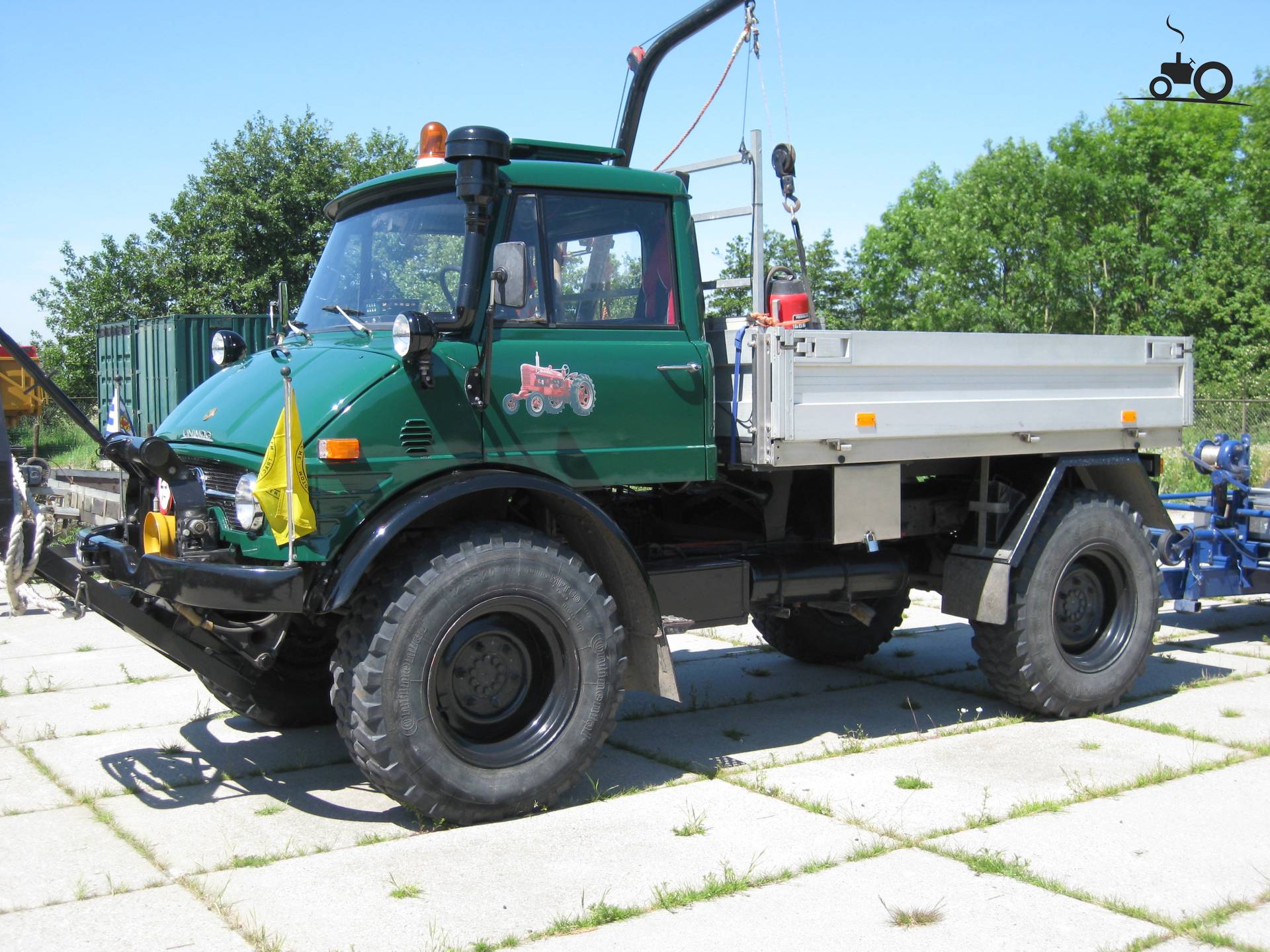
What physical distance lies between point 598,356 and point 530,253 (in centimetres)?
55

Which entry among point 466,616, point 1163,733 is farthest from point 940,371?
point 466,616

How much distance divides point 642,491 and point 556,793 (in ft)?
5.89

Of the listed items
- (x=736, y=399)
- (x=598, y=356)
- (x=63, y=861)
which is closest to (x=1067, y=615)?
(x=736, y=399)

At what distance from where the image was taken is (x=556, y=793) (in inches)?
198

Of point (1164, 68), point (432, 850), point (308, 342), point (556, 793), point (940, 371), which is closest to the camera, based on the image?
point (432, 850)

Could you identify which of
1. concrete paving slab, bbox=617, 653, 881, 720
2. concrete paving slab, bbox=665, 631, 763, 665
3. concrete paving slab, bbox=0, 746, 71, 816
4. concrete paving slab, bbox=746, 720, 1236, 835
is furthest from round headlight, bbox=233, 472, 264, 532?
concrete paving slab, bbox=665, 631, 763, 665

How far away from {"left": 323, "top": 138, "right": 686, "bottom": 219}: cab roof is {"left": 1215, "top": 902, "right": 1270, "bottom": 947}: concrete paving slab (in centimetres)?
383

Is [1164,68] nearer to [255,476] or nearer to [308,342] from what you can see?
[308,342]

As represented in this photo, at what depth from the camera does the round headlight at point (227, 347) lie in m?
5.81

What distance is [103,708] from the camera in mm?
6926

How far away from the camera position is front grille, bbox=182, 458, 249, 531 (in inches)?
191

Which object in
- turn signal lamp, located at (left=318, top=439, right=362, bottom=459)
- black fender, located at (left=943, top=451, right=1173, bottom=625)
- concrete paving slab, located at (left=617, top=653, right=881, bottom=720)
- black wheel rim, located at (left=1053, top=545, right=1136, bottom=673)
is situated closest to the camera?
turn signal lamp, located at (left=318, top=439, right=362, bottom=459)

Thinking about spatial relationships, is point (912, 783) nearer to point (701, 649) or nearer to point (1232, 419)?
point (701, 649)

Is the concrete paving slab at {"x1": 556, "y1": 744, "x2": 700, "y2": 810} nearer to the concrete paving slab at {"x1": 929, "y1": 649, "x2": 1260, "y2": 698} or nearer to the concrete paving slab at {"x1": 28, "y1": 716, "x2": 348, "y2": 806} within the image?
the concrete paving slab at {"x1": 28, "y1": 716, "x2": 348, "y2": 806}
